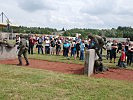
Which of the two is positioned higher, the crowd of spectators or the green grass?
the crowd of spectators

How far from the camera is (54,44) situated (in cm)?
2498

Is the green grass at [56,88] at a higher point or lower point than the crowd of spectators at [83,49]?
lower

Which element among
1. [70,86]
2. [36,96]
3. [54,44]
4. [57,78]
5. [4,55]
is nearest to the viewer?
[36,96]

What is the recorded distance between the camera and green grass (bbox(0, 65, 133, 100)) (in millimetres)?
8311

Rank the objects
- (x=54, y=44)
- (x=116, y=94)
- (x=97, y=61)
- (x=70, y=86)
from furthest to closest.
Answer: (x=54, y=44) → (x=97, y=61) → (x=70, y=86) → (x=116, y=94)

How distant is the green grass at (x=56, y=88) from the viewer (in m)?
8.31

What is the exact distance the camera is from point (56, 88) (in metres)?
9.38

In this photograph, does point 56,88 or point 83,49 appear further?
point 83,49

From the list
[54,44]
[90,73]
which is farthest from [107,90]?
[54,44]

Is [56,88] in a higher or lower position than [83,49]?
lower

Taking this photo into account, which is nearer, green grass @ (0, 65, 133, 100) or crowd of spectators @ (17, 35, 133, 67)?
green grass @ (0, 65, 133, 100)

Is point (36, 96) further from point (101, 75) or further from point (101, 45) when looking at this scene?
point (101, 45)

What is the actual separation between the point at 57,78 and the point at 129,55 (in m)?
8.55

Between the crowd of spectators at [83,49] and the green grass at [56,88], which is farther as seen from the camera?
the crowd of spectators at [83,49]
